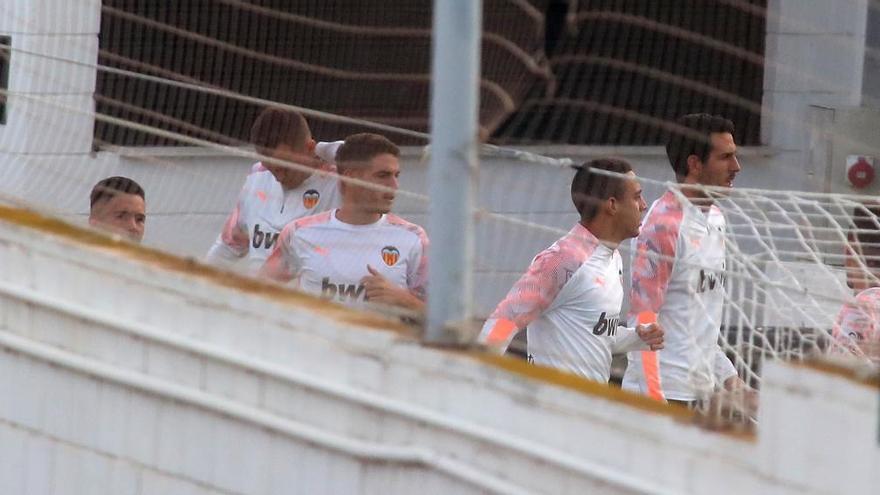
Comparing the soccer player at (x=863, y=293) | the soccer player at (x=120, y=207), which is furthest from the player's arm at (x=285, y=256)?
the soccer player at (x=863, y=293)

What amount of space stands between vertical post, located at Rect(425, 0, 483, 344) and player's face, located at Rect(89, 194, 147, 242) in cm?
240

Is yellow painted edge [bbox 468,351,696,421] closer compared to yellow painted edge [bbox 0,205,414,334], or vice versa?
yellow painted edge [bbox 468,351,696,421]

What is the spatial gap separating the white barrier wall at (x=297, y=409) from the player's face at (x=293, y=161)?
Result: 5.96ft

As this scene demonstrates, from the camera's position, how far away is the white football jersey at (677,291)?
5980 millimetres

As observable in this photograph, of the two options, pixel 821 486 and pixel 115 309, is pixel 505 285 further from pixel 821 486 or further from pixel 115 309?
pixel 821 486

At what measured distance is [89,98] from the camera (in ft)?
24.3

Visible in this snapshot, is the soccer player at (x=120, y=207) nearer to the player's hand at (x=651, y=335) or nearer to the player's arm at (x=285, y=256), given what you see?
the player's arm at (x=285, y=256)

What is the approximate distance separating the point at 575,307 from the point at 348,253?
796 mm

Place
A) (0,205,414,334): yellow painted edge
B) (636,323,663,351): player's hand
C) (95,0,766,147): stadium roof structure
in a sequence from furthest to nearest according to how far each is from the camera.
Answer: (95,0,766,147): stadium roof structure, (636,323,663,351): player's hand, (0,205,414,334): yellow painted edge

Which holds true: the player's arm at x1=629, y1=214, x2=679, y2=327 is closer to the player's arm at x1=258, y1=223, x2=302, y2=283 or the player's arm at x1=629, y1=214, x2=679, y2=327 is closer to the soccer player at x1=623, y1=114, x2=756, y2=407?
the soccer player at x1=623, y1=114, x2=756, y2=407

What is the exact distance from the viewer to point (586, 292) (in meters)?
5.94

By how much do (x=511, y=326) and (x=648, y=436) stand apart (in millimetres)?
2271

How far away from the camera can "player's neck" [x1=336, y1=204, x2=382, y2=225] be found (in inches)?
236

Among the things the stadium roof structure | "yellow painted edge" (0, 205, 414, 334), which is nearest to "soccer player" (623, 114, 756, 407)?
the stadium roof structure
